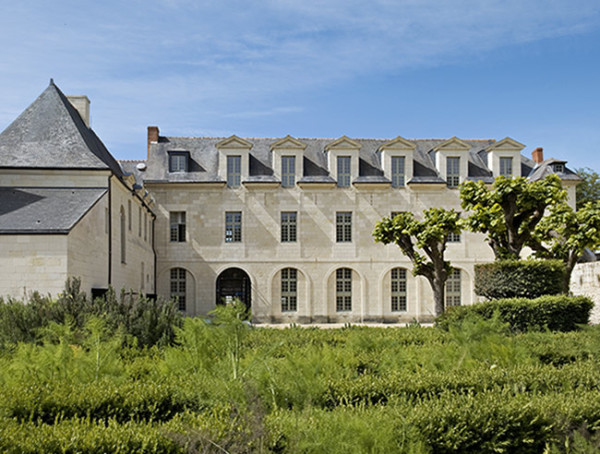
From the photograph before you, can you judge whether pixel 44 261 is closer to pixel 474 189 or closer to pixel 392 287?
pixel 474 189

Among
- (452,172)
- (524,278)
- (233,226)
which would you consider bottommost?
(524,278)

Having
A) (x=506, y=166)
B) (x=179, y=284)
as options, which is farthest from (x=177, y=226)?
(x=506, y=166)

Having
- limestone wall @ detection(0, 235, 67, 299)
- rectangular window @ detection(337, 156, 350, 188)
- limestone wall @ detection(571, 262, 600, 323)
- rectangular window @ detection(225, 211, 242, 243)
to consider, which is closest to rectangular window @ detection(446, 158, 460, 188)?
rectangular window @ detection(337, 156, 350, 188)

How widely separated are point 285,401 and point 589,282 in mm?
19003

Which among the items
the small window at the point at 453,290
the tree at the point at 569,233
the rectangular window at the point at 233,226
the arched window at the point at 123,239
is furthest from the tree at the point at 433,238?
the rectangular window at the point at 233,226

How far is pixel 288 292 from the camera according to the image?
2870cm

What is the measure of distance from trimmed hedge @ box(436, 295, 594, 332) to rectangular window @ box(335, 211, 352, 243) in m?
15.8

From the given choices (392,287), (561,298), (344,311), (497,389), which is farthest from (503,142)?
(497,389)

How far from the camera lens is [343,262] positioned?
2877 centimetres

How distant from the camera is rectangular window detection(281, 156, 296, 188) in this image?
29.1m

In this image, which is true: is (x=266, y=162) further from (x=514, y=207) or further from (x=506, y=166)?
(x=514, y=207)

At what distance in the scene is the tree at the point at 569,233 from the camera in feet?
52.3

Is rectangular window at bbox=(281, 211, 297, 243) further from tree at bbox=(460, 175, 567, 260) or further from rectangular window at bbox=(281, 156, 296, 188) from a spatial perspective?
tree at bbox=(460, 175, 567, 260)

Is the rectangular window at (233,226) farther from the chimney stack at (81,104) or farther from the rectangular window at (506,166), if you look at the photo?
the rectangular window at (506,166)
